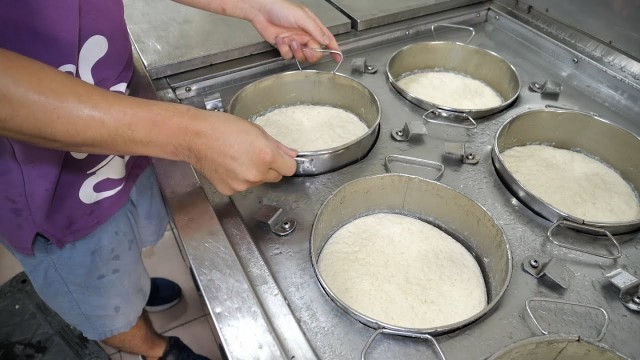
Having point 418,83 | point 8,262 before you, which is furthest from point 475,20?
point 8,262

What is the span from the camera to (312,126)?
146cm

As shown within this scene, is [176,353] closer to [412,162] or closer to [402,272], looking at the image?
[402,272]

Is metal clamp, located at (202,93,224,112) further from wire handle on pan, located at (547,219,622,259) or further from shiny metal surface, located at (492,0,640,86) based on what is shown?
shiny metal surface, located at (492,0,640,86)

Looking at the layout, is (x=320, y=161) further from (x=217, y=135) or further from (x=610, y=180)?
(x=610, y=180)

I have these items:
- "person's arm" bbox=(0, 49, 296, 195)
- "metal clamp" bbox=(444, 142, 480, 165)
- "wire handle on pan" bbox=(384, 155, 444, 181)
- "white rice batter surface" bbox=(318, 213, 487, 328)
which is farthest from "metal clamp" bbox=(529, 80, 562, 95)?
"person's arm" bbox=(0, 49, 296, 195)

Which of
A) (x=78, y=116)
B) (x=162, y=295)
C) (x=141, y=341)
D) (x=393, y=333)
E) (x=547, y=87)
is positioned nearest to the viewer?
(x=78, y=116)

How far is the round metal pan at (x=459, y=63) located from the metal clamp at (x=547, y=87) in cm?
7

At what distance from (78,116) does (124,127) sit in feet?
0.24

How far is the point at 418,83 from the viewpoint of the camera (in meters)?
1.59

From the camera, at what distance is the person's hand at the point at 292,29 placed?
4.38 feet

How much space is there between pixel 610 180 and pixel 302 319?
1.10 meters

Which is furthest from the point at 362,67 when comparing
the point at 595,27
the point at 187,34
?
the point at 595,27

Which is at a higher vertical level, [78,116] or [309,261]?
[78,116]

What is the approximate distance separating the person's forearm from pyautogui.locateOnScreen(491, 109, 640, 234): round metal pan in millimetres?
884
